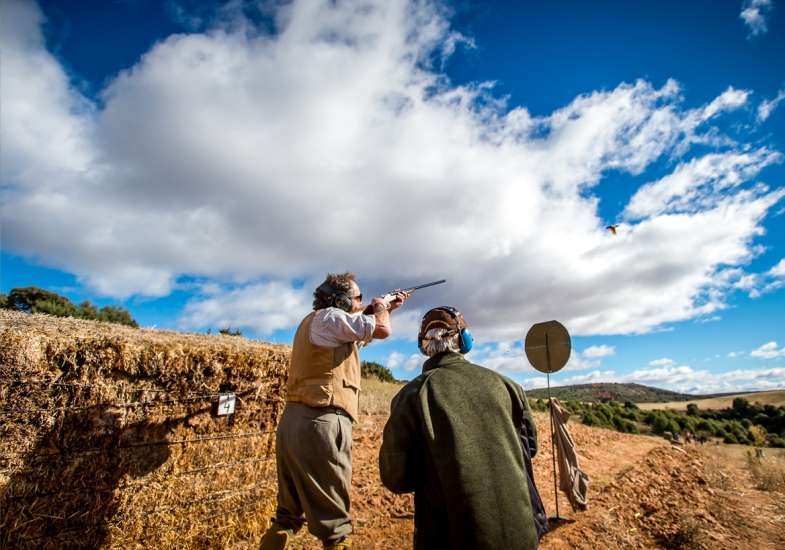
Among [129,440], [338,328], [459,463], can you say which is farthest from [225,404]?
→ [459,463]

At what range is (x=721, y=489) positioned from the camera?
24.7 ft

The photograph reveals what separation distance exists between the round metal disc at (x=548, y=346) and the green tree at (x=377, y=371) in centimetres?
1537

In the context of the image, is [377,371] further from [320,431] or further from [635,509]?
[320,431]

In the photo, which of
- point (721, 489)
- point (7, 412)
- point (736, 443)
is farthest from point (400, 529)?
point (736, 443)

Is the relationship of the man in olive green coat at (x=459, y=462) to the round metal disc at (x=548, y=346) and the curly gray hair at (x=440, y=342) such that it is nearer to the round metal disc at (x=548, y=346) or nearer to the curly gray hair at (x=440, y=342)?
the curly gray hair at (x=440, y=342)

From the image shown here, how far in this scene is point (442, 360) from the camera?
2375mm

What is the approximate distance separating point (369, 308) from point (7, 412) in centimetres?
303

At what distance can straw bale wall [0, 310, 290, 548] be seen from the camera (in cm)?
335

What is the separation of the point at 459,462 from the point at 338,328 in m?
1.44

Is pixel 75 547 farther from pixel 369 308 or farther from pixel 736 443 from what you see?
pixel 736 443

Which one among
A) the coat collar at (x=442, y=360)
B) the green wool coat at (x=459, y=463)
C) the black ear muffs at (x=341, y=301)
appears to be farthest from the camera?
the black ear muffs at (x=341, y=301)

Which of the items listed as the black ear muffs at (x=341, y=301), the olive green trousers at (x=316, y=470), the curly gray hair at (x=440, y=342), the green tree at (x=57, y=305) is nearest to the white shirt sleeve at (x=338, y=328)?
the black ear muffs at (x=341, y=301)

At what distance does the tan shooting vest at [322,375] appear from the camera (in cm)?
311

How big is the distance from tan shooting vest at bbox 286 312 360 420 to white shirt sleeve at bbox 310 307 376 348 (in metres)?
0.07
